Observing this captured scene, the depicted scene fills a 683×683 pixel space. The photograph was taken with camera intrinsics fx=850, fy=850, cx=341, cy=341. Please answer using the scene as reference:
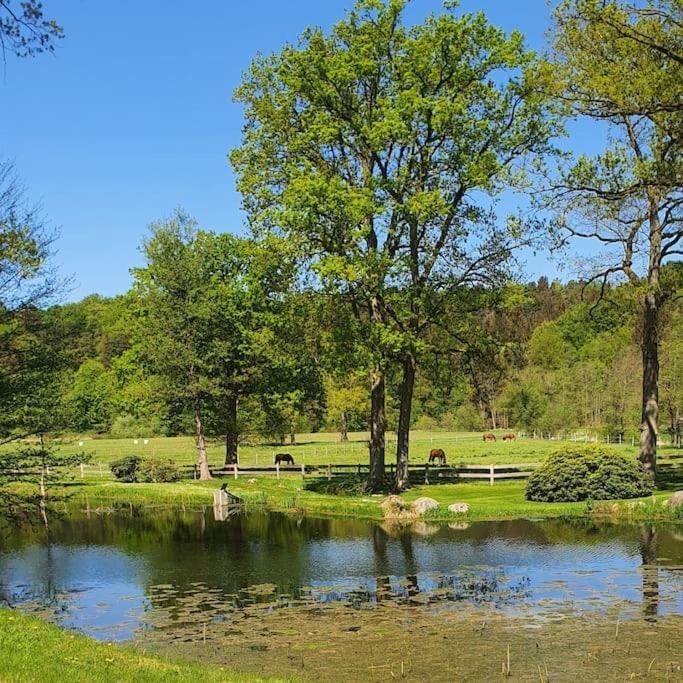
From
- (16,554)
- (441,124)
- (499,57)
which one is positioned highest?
(499,57)

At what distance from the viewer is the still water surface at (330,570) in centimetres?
1831

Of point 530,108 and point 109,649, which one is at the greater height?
point 530,108

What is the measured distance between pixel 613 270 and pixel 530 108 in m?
7.78

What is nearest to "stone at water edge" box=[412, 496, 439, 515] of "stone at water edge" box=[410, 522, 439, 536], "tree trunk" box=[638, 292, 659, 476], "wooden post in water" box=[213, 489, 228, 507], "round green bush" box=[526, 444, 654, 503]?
"stone at water edge" box=[410, 522, 439, 536]

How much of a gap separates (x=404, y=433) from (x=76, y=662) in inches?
1059

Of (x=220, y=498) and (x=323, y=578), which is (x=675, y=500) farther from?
(x=220, y=498)

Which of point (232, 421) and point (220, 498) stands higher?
point (232, 421)

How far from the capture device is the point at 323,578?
21.8m

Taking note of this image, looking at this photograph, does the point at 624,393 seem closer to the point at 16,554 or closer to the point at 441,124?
the point at 441,124

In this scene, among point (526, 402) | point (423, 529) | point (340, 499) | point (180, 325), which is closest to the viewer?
point (423, 529)

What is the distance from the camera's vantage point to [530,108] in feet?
119

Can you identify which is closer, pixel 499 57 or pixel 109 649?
pixel 109 649

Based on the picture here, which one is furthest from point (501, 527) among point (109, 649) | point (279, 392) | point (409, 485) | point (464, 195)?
point (279, 392)

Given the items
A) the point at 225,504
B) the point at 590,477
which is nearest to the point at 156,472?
the point at 225,504
